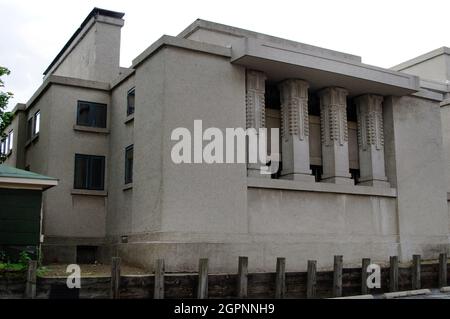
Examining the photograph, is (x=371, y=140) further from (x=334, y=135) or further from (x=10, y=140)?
(x=10, y=140)

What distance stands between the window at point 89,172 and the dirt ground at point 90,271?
3.62 meters

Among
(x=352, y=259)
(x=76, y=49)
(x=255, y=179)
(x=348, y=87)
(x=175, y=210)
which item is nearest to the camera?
(x=175, y=210)

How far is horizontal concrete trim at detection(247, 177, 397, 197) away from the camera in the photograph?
21.5 metres

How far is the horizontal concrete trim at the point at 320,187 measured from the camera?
21.5 meters

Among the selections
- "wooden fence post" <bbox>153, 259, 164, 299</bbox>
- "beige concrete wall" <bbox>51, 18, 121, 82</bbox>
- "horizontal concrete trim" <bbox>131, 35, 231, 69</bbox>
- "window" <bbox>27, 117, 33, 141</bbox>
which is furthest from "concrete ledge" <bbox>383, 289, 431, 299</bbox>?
"window" <bbox>27, 117, 33, 141</bbox>

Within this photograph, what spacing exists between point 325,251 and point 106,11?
49.6 ft

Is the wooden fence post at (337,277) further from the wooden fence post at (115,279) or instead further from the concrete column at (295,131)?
the wooden fence post at (115,279)

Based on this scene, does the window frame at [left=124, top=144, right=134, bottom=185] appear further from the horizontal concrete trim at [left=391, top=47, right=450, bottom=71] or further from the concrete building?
the horizontal concrete trim at [left=391, top=47, right=450, bottom=71]

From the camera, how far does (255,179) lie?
70.2 feet

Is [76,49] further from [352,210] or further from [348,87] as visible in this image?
[352,210]

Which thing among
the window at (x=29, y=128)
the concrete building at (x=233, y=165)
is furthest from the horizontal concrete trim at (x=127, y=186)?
the window at (x=29, y=128)

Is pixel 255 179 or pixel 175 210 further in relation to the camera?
pixel 255 179
